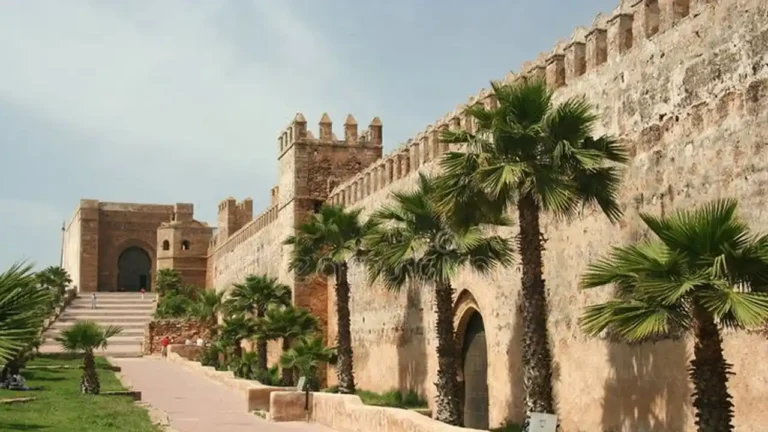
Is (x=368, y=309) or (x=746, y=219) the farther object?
(x=368, y=309)

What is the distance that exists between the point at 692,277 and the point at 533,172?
385cm

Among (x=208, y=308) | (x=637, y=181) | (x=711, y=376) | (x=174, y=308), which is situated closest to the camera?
(x=711, y=376)

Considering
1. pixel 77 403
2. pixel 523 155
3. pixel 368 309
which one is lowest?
pixel 77 403

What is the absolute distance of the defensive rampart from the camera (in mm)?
10273

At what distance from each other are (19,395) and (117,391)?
2388mm

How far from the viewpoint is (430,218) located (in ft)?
52.3

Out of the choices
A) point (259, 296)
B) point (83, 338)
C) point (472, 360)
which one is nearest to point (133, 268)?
point (259, 296)

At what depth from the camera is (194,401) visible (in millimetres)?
19891

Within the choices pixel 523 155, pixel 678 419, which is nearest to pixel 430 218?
pixel 523 155

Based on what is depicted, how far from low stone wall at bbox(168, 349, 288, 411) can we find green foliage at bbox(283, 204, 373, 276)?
279 cm

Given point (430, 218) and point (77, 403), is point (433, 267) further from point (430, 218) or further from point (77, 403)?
point (77, 403)

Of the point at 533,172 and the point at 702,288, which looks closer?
the point at 702,288

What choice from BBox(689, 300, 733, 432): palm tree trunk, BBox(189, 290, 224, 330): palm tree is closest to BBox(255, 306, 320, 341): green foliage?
BBox(189, 290, 224, 330): palm tree

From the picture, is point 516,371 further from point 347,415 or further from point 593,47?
point 593,47
